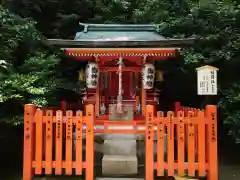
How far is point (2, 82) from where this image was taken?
299 inches

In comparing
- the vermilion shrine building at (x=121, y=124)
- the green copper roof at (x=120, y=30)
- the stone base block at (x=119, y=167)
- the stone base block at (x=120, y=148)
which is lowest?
the stone base block at (x=119, y=167)

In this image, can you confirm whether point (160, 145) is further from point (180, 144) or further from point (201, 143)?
point (201, 143)

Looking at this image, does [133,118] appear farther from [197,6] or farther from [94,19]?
[94,19]

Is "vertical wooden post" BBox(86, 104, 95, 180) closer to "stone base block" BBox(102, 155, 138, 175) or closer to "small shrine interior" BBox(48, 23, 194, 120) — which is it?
"stone base block" BBox(102, 155, 138, 175)

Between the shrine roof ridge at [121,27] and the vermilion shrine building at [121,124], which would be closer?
the vermilion shrine building at [121,124]

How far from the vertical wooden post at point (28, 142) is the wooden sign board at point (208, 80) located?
404 cm

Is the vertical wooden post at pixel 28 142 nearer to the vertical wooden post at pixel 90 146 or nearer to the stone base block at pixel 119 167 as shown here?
the vertical wooden post at pixel 90 146

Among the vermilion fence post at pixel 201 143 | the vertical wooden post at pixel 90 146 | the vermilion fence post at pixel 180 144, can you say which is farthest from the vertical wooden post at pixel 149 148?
the vertical wooden post at pixel 90 146

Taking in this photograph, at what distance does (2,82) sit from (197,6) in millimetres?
8072

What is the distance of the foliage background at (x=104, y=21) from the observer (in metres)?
8.33

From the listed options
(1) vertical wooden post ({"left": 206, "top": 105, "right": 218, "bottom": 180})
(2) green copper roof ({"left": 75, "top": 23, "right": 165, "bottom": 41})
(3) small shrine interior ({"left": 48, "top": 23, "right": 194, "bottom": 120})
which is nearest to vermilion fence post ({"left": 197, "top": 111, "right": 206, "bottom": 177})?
(1) vertical wooden post ({"left": 206, "top": 105, "right": 218, "bottom": 180})

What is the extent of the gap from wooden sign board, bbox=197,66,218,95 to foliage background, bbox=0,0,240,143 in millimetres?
2433

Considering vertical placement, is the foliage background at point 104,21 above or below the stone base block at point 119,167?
above

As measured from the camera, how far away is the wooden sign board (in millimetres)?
6953
